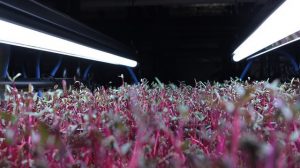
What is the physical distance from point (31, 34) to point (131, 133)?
1028 mm

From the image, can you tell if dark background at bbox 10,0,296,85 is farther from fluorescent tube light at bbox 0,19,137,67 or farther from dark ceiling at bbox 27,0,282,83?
fluorescent tube light at bbox 0,19,137,67

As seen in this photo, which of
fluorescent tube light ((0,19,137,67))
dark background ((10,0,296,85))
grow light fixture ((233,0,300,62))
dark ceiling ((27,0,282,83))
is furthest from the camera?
dark ceiling ((27,0,282,83))

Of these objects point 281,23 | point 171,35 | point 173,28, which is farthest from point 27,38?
point 171,35

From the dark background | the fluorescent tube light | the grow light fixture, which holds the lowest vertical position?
the fluorescent tube light

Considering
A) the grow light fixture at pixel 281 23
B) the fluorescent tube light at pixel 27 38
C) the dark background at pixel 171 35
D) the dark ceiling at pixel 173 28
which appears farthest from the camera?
the dark ceiling at pixel 173 28

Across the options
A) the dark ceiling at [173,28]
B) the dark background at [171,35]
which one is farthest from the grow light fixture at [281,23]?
the dark background at [171,35]

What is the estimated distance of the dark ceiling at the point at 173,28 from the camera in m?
5.03

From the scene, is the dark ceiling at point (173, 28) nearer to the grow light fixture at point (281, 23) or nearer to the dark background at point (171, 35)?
the dark background at point (171, 35)

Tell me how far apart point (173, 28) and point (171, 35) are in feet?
3.91

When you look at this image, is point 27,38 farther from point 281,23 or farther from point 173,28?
point 173,28

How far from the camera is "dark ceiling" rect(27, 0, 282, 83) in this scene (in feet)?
16.5

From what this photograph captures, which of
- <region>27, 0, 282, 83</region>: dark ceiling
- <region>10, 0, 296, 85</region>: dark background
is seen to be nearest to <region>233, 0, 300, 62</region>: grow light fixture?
<region>27, 0, 282, 83</region>: dark ceiling

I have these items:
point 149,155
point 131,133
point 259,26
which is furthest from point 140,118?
point 259,26

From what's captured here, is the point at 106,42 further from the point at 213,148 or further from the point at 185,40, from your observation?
the point at 185,40
